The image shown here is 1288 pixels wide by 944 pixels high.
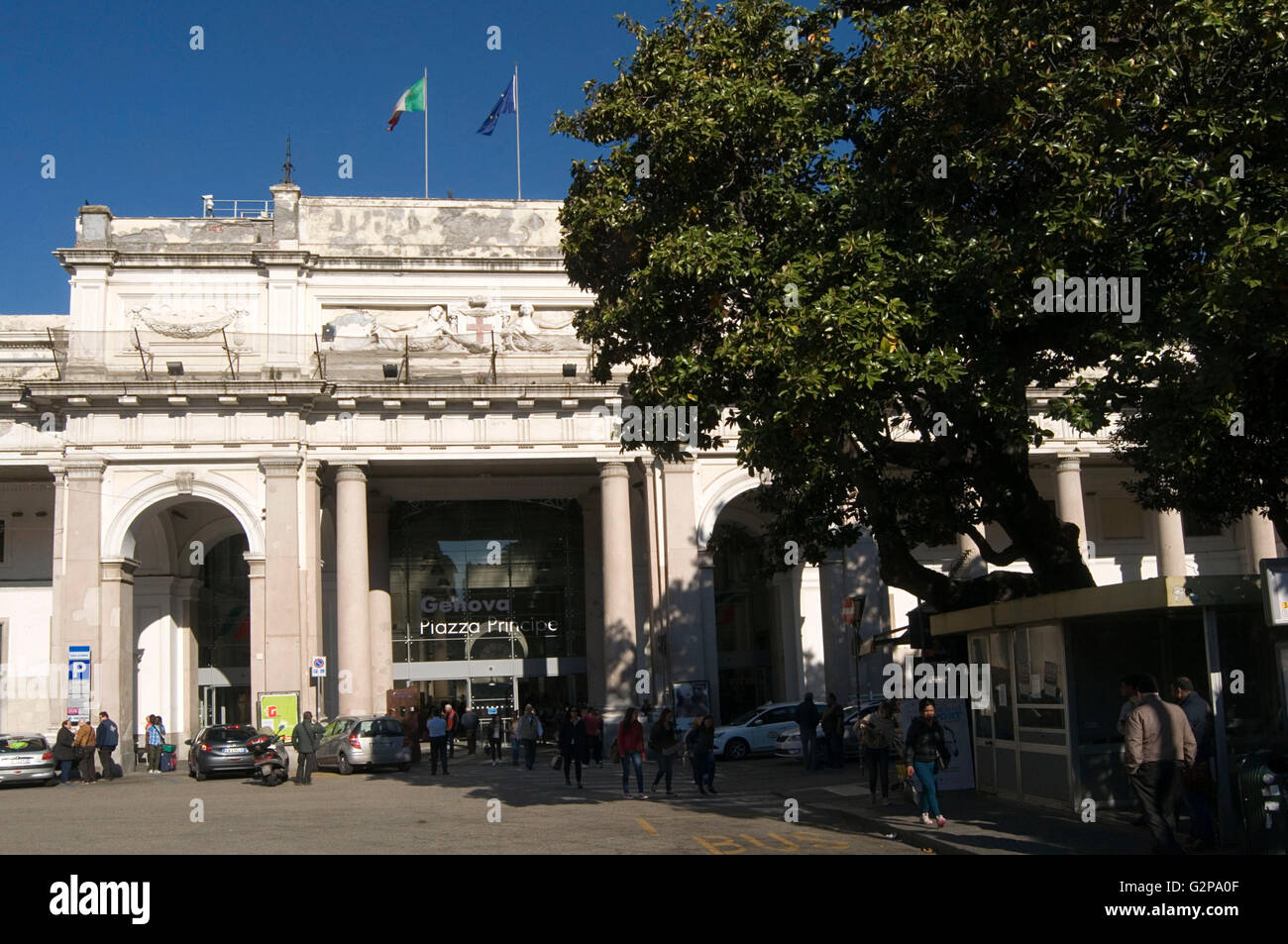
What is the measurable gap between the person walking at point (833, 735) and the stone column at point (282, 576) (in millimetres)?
14523

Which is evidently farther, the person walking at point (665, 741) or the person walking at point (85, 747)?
the person walking at point (85, 747)

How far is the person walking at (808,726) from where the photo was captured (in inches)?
1134

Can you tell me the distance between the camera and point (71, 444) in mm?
36719

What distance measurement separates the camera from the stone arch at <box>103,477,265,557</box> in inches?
1446

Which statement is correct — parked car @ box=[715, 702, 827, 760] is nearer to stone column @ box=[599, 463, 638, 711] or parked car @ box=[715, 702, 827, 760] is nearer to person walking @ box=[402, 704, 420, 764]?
stone column @ box=[599, 463, 638, 711]

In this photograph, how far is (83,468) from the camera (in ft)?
120

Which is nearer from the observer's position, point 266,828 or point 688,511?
point 266,828

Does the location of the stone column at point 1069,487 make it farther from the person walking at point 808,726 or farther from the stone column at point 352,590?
the stone column at point 352,590

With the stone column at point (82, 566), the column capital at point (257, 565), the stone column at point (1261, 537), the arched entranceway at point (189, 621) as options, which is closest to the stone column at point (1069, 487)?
the stone column at point (1261, 537)

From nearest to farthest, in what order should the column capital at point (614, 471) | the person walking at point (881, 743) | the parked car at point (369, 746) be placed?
1. the person walking at point (881, 743)
2. the parked car at point (369, 746)
3. the column capital at point (614, 471)
